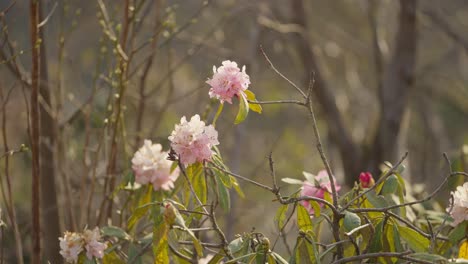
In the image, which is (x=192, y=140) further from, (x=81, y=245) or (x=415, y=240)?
(x=415, y=240)

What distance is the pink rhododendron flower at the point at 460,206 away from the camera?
179 cm

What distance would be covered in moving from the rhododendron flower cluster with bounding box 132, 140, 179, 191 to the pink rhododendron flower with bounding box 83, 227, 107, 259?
27 cm

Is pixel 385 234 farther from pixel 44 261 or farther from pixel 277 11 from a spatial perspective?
pixel 277 11

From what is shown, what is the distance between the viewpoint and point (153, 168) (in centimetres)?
202

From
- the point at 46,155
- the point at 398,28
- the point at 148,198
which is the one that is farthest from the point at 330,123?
the point at 148,198

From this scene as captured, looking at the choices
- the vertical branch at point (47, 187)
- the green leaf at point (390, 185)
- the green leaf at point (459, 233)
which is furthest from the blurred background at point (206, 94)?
the green leaf at point (459, 233)

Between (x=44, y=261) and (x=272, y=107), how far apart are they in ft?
14.4

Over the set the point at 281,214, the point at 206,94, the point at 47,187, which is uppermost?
the point at 206,94

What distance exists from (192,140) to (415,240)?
559mm

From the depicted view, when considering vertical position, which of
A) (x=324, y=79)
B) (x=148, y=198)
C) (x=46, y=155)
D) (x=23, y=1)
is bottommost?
(x=148, y=198)

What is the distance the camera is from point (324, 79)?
182 inches

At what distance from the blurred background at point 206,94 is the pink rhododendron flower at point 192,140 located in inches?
8.9

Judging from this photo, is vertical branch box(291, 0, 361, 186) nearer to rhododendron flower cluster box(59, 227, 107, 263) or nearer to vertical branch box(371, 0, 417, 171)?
vertical branch box(371, 0, 417, 171)

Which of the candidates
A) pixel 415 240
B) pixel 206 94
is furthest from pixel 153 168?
pixel 206 94
